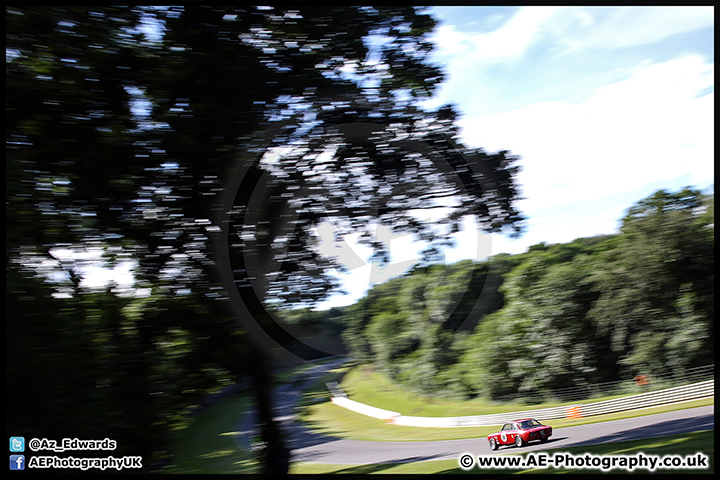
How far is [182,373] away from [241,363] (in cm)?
68

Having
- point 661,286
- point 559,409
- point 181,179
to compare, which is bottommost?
point 559,409

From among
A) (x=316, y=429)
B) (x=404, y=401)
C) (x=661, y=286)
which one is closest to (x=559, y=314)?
(x=661, y=286)

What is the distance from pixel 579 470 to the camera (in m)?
5.29

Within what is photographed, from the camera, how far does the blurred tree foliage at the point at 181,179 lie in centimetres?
457

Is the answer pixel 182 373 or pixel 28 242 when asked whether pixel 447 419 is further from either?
pixel 28 242

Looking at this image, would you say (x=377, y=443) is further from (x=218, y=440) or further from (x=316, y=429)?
(x=218, y=440)

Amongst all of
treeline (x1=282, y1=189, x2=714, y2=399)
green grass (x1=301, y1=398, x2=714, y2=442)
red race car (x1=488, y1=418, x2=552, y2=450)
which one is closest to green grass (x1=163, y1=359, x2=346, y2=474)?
green grass (x1=301, y1=398, x2=714, y2=442)

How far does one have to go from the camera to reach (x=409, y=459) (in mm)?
5703

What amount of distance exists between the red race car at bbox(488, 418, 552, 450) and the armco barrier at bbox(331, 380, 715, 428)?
127 mm

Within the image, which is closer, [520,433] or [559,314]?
[520,433]

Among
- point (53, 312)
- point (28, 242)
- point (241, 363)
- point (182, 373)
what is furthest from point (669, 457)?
point (28, 242)

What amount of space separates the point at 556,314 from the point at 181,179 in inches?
243

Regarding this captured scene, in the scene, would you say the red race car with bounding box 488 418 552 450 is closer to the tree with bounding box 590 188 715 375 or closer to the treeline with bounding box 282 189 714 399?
the treeline with bounding box 282 189 714 399

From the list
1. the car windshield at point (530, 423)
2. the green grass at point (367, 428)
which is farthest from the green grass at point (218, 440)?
the car windshield at point (530, 423)
